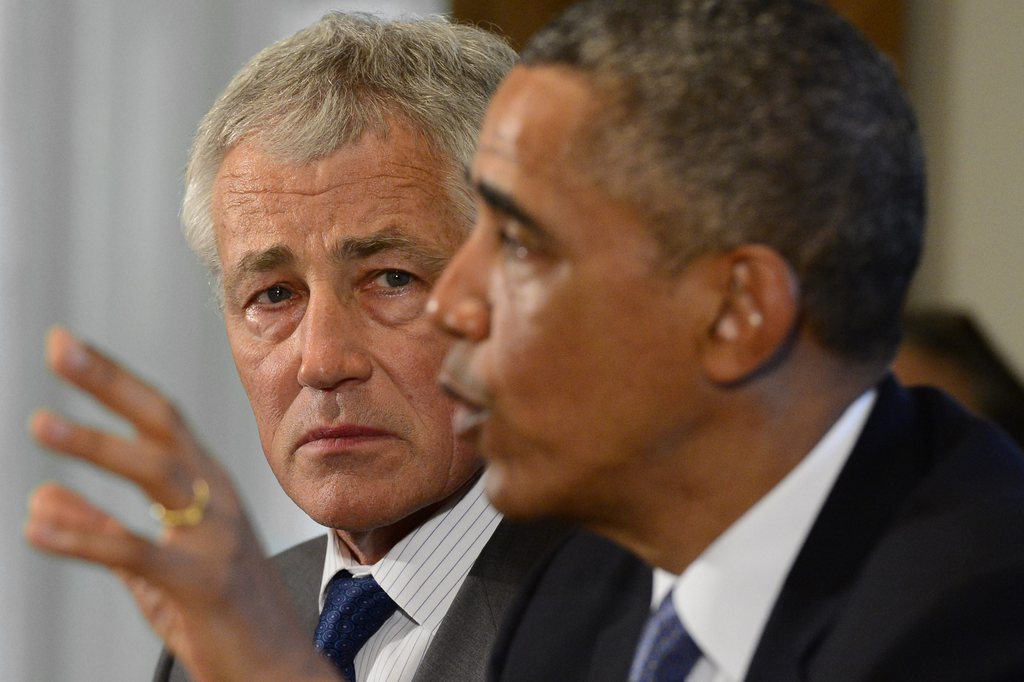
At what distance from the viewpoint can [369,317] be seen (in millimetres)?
1576

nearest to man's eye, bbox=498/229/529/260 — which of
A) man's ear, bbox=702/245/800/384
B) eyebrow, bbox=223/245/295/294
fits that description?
man's ear, bbox=702/245/800/384

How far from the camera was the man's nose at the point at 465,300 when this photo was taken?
1.11m

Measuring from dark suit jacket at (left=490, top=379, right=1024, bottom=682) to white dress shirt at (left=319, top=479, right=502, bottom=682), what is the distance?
23.5 inches

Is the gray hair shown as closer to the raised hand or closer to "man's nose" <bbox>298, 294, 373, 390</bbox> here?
"man's nose" <bbox>298, 294, 373, 390</bbox>

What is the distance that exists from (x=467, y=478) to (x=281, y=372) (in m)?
0.25

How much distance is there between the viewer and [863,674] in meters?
0.96

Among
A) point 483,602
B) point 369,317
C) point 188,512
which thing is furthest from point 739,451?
point 369,317

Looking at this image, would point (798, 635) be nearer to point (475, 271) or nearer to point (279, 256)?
point (475, 271)

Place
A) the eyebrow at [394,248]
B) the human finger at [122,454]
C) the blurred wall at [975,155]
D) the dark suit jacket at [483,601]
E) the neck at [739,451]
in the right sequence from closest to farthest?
1. the human finger at [122,454]
2. the neck at [739,451]
3. the dark suit jacket at [483,601]
4. the eyebrow at [394,248]
5. the blurred wall at [975,155]

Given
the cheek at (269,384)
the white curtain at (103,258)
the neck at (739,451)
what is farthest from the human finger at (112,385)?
the white curtain at (103,258)

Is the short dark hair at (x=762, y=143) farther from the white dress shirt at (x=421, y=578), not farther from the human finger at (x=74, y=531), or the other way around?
the white dress shirt at (x=421, y=578)

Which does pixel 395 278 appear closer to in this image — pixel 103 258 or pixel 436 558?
pixel 436 558

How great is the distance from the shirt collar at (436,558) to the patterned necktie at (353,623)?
0.02 m

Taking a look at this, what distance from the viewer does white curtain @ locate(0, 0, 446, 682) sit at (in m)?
3.05
